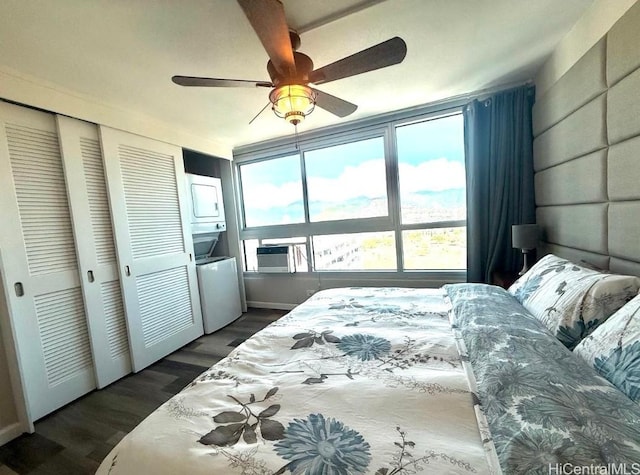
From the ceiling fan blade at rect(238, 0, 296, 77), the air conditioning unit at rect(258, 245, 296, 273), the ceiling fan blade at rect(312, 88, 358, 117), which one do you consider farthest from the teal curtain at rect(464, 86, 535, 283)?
the air conditioning unit at rect(258, 245, 296, 273)

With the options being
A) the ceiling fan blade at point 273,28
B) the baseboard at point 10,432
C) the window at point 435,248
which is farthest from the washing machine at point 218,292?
the ceiling fan blade at point 273,28

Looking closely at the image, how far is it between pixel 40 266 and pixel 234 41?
82.2 inches

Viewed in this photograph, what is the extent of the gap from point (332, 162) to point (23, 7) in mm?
2749

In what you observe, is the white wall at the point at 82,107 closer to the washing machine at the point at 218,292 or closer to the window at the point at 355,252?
the washing machine at the point at 218,292

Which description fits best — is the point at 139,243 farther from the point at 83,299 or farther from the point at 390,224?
the point at 390,224

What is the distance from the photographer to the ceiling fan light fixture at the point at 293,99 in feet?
4.84

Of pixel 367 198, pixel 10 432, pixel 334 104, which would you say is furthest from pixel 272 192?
pixel 10 432

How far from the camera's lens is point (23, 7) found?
1.28 m

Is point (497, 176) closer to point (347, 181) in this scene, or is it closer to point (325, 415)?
point (347, 181)

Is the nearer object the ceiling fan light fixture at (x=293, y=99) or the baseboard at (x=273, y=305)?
the ceiling fan light fixture at (x=293, y=99)

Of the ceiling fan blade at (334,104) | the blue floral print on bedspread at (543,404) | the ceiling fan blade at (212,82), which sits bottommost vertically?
the blue floral print on bedspread at (543,404)

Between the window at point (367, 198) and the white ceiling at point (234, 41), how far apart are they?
0.74 metres

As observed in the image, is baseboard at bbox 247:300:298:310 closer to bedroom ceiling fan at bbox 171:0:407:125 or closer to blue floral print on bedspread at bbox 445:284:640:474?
bedroom ceiling fan at bbox 171:0:407:125

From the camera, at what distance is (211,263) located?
337 cm
